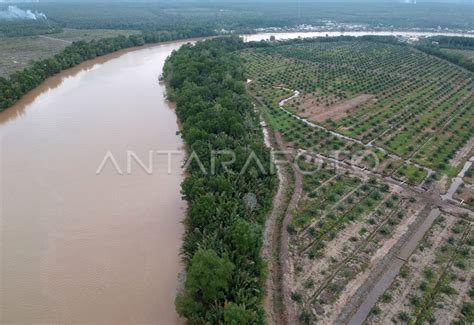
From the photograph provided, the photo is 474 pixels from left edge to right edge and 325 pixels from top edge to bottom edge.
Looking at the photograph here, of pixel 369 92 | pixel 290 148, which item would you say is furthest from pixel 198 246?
pixel 369 92

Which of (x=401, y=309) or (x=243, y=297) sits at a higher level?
(x=243, y=297)

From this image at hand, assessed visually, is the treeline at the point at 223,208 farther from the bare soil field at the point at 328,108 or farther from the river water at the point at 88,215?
the bare soil field at the point at 328,108

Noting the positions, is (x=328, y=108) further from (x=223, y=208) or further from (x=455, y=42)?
(x=455, y=42)

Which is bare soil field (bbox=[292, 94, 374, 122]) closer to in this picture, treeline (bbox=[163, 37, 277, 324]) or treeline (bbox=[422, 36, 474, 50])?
treeline (bbox=[163, 37, 277, 324])

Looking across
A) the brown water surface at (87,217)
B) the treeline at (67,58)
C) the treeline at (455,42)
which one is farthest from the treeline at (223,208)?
the treeline at (455,42)

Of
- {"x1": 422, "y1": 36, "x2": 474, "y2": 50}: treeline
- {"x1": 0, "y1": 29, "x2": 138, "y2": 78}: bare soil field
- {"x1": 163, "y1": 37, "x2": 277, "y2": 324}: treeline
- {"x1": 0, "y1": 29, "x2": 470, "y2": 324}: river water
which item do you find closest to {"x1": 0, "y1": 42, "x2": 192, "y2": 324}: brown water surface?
{"x1": 0, "y1": 29, "x2": 470, "y2": 324}: river water

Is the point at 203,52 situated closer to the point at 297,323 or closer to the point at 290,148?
the point at 290,148
